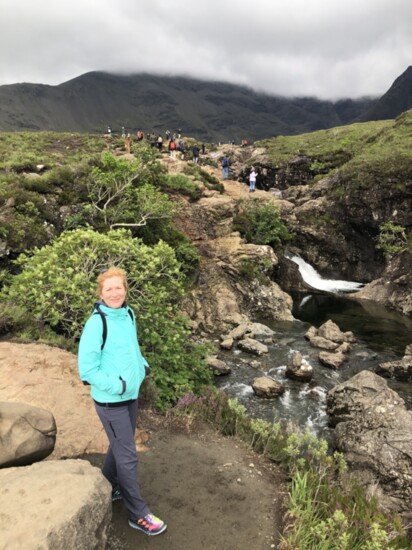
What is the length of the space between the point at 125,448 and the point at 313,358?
1859 centimetres

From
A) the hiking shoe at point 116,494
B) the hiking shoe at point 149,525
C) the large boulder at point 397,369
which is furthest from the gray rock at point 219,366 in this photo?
the hiking shoe at point 149,525

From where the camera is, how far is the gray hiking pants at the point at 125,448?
17.6 ft

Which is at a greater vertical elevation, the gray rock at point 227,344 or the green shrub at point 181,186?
the green shrub at point 181,186

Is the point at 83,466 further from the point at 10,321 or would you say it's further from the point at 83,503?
the point at 10,321

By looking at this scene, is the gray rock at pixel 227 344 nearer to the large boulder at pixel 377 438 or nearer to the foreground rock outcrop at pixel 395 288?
the large boulder at pixel 377 438

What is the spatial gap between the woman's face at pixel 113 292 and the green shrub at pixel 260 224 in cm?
3024

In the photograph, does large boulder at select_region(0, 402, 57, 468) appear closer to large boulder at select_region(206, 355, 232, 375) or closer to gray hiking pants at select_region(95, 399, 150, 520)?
gray hiking pants at select_region(95, 399, 150, 520)

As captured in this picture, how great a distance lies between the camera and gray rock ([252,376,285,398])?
696 inches

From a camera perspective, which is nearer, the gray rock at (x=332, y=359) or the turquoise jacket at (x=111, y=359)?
the turquoise jacket at (x=111, y=359)

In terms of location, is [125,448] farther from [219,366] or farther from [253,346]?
[253,346]

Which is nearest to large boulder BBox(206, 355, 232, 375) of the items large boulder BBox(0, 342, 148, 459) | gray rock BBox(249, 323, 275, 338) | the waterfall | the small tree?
gray rock BBox(249, 323, 275, 338)

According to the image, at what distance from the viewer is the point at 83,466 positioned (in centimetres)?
522

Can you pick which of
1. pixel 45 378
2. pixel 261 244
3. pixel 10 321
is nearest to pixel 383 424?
pixel 45 378

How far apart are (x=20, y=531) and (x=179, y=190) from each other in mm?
33229
